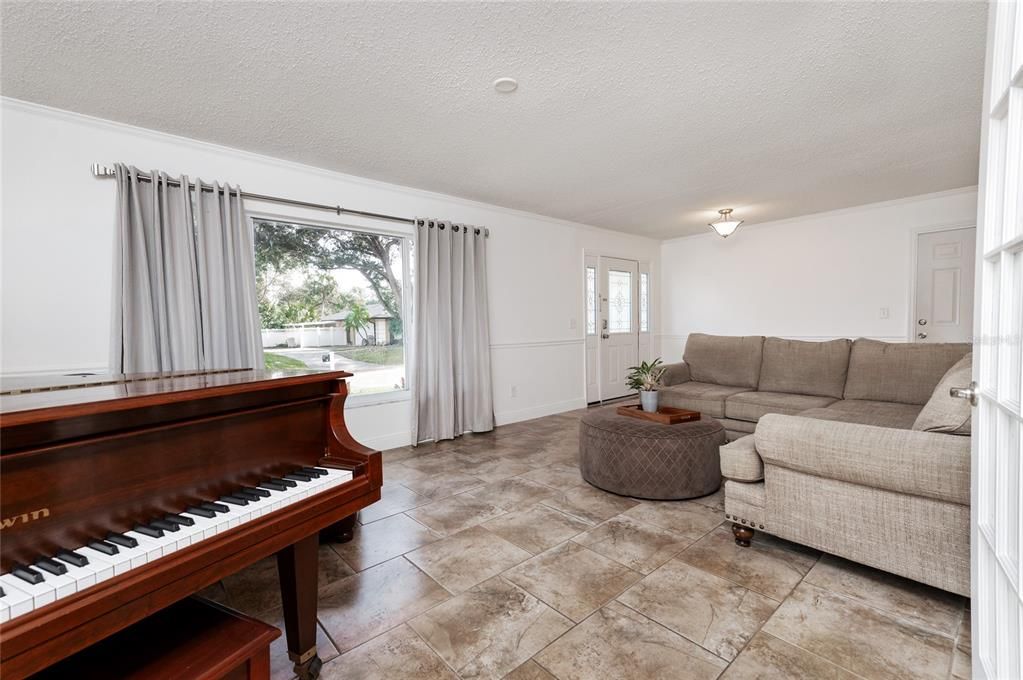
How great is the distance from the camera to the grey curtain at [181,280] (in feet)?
8.67

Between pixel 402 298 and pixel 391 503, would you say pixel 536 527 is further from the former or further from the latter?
pixel 402 298

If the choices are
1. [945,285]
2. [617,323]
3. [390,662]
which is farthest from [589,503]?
[945,285]

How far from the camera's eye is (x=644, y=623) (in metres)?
1.63

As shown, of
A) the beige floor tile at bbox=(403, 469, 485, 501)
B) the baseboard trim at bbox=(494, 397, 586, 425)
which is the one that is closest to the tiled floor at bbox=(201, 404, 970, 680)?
the beige floor tile at bbox=(403, 469, 485, 501)

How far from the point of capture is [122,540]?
94 centimetres

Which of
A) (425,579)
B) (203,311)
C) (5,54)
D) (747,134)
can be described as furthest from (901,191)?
(5,54)

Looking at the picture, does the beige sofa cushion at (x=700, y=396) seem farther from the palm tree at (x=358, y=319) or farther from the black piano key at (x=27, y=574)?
the black piano key at (x=27, y=574)

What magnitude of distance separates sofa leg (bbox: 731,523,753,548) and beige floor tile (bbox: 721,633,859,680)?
68 cm

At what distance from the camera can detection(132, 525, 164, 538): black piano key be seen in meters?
0.97

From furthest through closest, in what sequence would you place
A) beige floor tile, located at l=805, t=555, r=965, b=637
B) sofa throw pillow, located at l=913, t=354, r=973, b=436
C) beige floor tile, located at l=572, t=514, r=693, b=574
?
beige floor tile, located at l=572, t=514, r=693, b=574, sofa throw pillow, located at l=913, t=354, r=973, b=436, beige floor tile, located at l=805, t=555, r=965, b=637

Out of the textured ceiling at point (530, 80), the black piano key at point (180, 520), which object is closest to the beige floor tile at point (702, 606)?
the black piano key at point (180, 520)

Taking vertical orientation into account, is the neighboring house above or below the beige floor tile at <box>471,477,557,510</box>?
above

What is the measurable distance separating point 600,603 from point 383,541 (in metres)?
1.14

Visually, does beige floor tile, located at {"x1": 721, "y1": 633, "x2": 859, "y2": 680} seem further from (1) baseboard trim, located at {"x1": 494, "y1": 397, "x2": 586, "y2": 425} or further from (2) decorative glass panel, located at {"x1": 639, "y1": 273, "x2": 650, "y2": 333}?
(2) decorative glass panel, located at {"x1": 639, "y1": 273, "x2": 650, "y2": 333}
